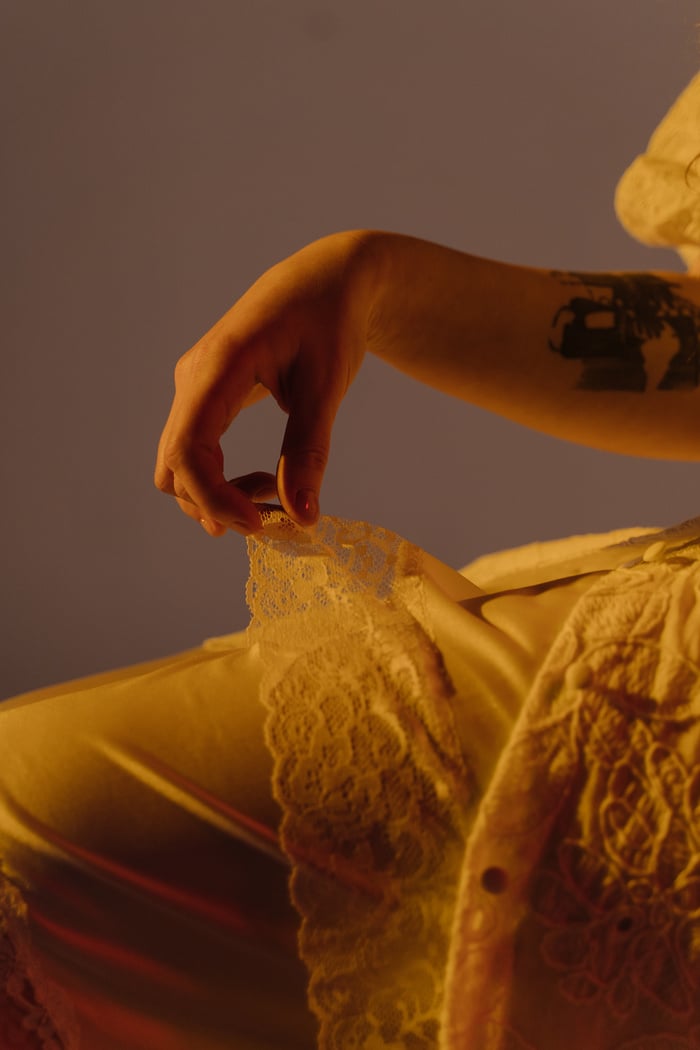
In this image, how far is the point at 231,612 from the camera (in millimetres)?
1773

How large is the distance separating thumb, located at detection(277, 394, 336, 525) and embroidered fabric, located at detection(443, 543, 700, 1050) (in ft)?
0.47

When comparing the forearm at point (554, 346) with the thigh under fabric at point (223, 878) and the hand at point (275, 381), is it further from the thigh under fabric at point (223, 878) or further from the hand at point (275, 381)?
the thigh under fabric at point (223, 878)

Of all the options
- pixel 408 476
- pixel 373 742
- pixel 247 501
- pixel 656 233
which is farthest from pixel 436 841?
pixel 408 476

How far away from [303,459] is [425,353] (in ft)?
0.38

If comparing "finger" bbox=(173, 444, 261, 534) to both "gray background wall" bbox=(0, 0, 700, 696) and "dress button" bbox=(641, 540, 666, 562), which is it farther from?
"gray background wall" bbox=(0, 0, 700, 696)

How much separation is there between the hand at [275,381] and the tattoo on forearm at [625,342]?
13 centimetres

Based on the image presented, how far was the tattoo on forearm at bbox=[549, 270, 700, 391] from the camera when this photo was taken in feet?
1.65

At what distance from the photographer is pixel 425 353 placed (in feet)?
1.60

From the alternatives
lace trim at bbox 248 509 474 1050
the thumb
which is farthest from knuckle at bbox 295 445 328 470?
lace trim at bbox 248 509 474 1050

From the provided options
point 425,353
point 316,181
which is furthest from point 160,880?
point 316,181

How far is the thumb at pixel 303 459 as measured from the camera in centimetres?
41

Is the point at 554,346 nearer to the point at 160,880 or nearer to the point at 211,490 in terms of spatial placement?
the point at 211,490

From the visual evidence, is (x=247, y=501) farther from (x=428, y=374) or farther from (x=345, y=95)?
(x=345, y=95)

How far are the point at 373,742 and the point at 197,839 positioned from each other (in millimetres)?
71
